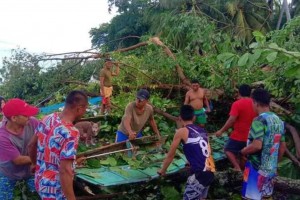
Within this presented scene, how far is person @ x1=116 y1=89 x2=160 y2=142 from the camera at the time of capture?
5.49 m

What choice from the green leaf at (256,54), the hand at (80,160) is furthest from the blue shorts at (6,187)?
the green leaf at (256,54)

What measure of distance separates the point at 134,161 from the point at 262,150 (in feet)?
6.05

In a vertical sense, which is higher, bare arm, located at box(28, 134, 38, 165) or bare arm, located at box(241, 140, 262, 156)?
bare arm, located at box(28, 134, 38, 165)

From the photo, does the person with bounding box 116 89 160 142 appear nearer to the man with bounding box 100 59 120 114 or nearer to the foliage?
the man with bounding box 100 59 120 114

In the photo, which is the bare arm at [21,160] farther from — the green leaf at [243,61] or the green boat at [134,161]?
the green leaf at [243,61]

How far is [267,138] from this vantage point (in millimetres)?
3844

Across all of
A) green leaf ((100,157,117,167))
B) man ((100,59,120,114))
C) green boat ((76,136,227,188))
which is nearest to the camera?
green boat ((76,136,227,188))

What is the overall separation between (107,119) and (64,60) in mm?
3263

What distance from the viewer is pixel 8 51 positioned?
13.6m

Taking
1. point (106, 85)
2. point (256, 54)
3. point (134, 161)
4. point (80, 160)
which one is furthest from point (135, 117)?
point (106, 85)

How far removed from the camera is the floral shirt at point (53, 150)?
283 cm

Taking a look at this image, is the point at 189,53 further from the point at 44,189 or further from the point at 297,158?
the point at 44,189

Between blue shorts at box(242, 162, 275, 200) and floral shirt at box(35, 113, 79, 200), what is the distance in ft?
6.50

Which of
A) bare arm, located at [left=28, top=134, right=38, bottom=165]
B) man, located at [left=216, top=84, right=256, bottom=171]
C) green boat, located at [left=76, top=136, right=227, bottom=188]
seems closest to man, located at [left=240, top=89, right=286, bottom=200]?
green boat, located at [left=76, top=136, right=227, bottom=188]
